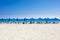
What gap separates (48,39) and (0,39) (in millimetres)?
2666

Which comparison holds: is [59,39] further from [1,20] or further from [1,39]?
[1,20]

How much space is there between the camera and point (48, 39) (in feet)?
21.2

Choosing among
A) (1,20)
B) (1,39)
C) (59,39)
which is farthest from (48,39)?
(1,20)

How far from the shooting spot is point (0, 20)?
3694 centimetres

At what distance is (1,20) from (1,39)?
30970 millimetres

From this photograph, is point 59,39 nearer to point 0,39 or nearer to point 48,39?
point 48,39

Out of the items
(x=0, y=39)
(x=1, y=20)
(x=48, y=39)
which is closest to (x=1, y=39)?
(x=0, y=39)

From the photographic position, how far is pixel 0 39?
21.5 ft

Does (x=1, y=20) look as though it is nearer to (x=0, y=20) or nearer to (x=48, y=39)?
(x=0, y=20)

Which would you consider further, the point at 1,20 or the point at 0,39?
the point at 1,20

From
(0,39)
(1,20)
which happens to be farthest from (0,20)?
(0,39)

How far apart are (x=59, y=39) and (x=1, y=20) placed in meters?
32.0

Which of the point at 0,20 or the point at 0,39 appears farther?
the point at 0,20

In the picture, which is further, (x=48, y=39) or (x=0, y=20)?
(x=0, y=20)
